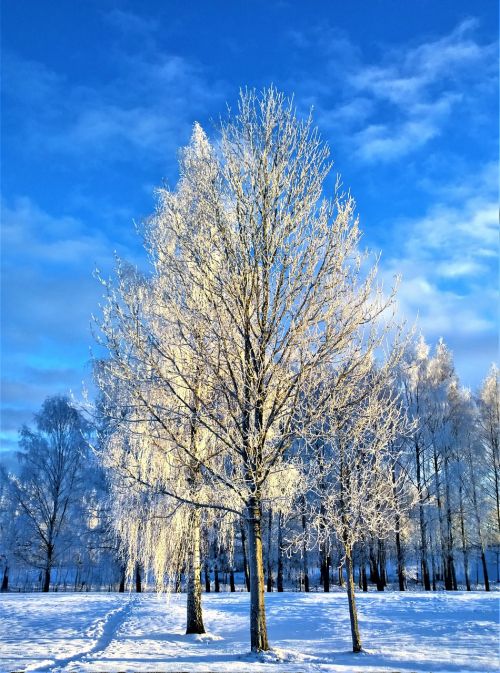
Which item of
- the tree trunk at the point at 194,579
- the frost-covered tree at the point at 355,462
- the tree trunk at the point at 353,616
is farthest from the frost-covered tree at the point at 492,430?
the tree trunk at the point at 194,579

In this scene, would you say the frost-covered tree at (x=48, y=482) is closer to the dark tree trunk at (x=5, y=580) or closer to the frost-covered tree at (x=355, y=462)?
the dark tree trunk at (x=5, y=580)

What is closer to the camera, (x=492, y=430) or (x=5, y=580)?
(x=492, y=430)

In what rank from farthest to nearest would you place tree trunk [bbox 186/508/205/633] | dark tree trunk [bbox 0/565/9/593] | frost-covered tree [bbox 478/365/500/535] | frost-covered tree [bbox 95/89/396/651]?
dark tree trunk [bbox 0/565/9/593] → frost-covered tree [bbox 478/365/500/535] → tree trunk [bbox 186/508/205/633] → frost-covered tree [bbox 95/89/396/651]

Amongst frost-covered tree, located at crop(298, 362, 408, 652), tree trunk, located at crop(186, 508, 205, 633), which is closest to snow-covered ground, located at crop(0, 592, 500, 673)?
tree trunk, located at crop(186, 508, 205, 633)

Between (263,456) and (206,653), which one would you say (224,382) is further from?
(206,653)

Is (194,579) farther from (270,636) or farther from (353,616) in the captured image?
(353,616)

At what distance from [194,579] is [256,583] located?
13.8 feet

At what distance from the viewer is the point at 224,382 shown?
7809mm

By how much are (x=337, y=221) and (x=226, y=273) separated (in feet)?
6.32

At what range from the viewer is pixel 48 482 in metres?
27.2

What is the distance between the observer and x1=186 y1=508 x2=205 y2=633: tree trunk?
1141 cm

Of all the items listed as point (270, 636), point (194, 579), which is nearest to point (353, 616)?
point (270, 636)

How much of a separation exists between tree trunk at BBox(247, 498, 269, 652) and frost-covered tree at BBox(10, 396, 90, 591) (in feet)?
67.2

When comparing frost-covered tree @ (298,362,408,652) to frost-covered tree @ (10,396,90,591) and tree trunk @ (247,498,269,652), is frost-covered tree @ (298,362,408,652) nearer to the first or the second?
tree trunk @ (247,498,269,652)
